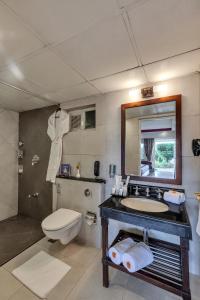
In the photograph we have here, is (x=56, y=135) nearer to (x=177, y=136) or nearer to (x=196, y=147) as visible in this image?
(x=177, y=136)

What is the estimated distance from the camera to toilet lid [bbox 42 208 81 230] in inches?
67.8

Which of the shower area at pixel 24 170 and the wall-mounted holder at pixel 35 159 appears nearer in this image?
the shower area at pixel 24 170

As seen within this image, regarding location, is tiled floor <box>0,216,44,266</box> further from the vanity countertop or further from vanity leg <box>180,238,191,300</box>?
vanity leg <box>180,238,191,300</box>

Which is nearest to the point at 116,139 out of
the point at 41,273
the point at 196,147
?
the point at 196,147

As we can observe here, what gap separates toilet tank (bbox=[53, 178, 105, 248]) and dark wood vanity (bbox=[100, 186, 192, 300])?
0.49 meters

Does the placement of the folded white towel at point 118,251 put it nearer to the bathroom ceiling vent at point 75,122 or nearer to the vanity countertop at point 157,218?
the vanity countertop at point 157,218

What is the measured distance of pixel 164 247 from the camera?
5.29 ft

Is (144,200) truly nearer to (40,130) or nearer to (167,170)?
(167,170)

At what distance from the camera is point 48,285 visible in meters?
1.47

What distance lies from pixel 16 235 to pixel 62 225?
111 cm

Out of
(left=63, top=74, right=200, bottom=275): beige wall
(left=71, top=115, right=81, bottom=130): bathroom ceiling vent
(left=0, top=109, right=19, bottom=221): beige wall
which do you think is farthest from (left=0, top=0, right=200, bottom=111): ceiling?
(left=0, top=109, right=19, bottom=221): beige wall

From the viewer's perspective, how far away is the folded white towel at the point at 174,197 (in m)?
1.50

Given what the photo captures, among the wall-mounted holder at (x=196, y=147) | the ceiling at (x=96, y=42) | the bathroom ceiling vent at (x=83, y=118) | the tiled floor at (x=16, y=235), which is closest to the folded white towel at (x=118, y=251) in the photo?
the wall-mounted holder at (x=196, y=147)

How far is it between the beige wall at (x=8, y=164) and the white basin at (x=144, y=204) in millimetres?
2387
